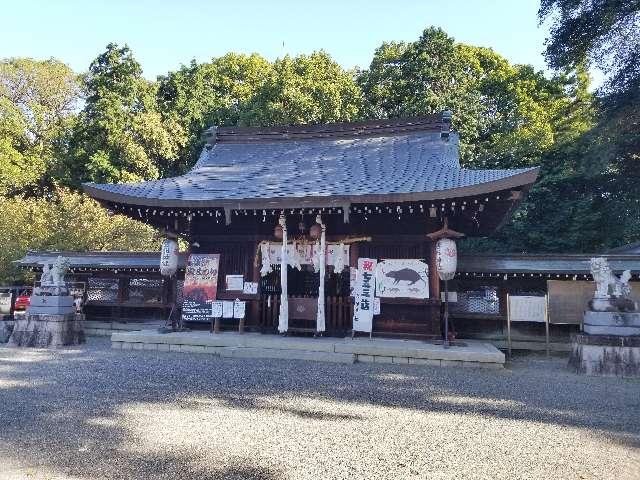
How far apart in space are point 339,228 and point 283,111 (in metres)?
15.2

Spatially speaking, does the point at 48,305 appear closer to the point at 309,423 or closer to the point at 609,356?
the point at 309,423

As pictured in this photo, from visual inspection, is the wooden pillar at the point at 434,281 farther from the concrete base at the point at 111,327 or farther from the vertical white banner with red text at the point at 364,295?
the concrete base at the point at 111,327

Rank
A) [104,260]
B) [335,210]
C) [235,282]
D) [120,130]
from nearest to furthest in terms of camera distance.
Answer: [335,210], [235,282], [104,260], [120,130]

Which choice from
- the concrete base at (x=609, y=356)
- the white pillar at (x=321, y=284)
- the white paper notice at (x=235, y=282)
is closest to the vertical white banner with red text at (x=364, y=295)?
the white pillar at (x=321, y=284)

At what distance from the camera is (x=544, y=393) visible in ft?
21.4

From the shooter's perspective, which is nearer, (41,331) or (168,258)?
(41,331)

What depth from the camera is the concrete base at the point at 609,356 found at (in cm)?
771

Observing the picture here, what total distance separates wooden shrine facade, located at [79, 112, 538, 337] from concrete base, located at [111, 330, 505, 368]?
93cm

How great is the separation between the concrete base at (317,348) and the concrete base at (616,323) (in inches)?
68.5

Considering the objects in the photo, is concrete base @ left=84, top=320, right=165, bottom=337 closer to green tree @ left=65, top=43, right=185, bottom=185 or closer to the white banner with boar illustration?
the white banner with boar illustration

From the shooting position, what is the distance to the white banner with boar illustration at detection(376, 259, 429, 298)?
10055 millimetres

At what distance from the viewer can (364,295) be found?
10195mm

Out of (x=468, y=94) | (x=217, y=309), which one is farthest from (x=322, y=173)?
(x=468, y=94)

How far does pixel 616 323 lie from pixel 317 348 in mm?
5490
